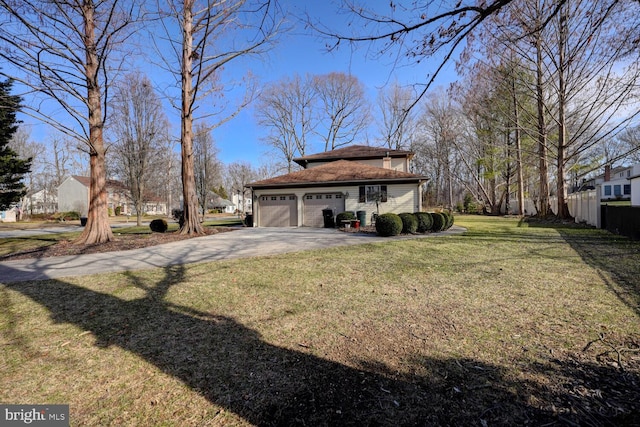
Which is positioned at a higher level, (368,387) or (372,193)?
(372,193)

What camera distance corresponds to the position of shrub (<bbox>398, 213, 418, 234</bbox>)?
1135 cm

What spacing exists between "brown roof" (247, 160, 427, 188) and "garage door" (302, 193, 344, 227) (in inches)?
30.6

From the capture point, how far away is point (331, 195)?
690 inches

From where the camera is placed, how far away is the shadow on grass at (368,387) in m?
1.95

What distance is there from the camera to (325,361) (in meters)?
2.67

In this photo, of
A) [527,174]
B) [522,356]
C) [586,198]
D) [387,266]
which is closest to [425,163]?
[527,174]

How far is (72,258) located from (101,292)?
14.8 ft

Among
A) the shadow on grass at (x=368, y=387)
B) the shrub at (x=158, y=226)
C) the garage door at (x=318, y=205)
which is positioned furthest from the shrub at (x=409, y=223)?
the shrub at (x=158, y=226)

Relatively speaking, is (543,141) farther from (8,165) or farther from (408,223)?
(8,165)


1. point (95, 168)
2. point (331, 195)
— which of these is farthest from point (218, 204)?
point (95, 168)

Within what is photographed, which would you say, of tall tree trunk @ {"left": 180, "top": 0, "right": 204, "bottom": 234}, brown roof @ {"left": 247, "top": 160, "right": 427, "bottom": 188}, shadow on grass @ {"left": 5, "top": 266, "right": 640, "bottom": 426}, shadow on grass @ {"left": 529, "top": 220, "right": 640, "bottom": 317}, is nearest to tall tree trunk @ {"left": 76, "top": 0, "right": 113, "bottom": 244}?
tall tree trunk @ {"left": 180, "top": 0, "right": 204, "bottom": 234}

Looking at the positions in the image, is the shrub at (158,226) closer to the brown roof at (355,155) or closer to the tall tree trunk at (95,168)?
the tall tree trunk at (95,168)

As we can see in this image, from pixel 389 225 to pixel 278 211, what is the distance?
8.98 m

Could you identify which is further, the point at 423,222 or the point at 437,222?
the point at 437,222
